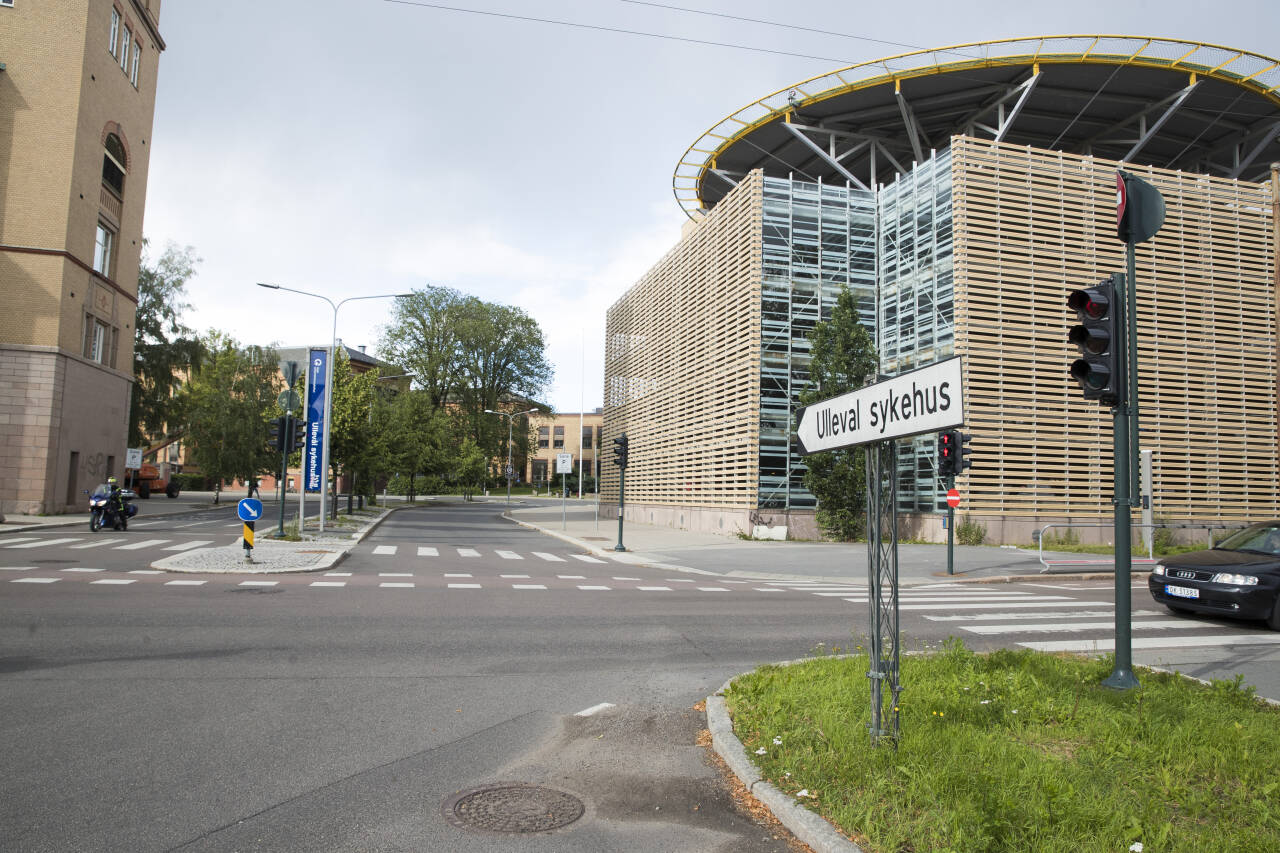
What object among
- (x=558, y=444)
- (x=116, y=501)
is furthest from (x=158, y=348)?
(x=558, y=444)

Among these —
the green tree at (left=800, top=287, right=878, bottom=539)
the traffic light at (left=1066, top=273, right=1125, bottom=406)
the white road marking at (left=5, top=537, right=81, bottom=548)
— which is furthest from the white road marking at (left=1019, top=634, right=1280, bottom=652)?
the white road marking at (left=5, top=537, right=81, bottom=548)

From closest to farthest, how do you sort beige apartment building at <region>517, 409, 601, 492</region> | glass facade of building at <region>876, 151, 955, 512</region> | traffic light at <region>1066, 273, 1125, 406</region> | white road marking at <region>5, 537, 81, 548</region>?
traffic light at <region>1066, 273, 1125, 406</region>
white road marking at <region>5, 537, 81, 548</region>
glass facade of building at <region>876, 151, 955, 512</region>
beige apartment building at <region>517, 409, 601, 492</region>

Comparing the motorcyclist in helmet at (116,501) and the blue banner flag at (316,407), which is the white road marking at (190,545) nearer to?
the motorcyclist in helmet at (116,501)

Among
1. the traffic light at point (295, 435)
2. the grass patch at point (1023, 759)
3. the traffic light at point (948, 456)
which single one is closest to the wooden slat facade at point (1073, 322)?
the traffic light at point (948, 456)

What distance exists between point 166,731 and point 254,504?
1059 centimetres

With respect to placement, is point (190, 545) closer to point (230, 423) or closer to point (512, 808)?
point (512, 808)

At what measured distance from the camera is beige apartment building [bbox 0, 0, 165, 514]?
93.7ft

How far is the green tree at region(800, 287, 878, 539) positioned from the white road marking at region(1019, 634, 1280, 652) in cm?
1529

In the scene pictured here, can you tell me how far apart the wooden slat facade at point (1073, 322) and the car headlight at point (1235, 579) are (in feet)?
47.7

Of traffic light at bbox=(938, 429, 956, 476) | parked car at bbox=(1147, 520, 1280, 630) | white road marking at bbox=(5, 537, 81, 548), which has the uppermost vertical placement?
traffic light at bbox=(938, 429, 956, 476)

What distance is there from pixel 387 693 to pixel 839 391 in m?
20.7

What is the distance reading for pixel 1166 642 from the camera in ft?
30.0

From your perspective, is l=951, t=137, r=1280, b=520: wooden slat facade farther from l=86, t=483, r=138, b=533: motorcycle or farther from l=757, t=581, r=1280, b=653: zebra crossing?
l=86, t=483, r=138, b=533: motorcycle

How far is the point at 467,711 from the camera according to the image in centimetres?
595
